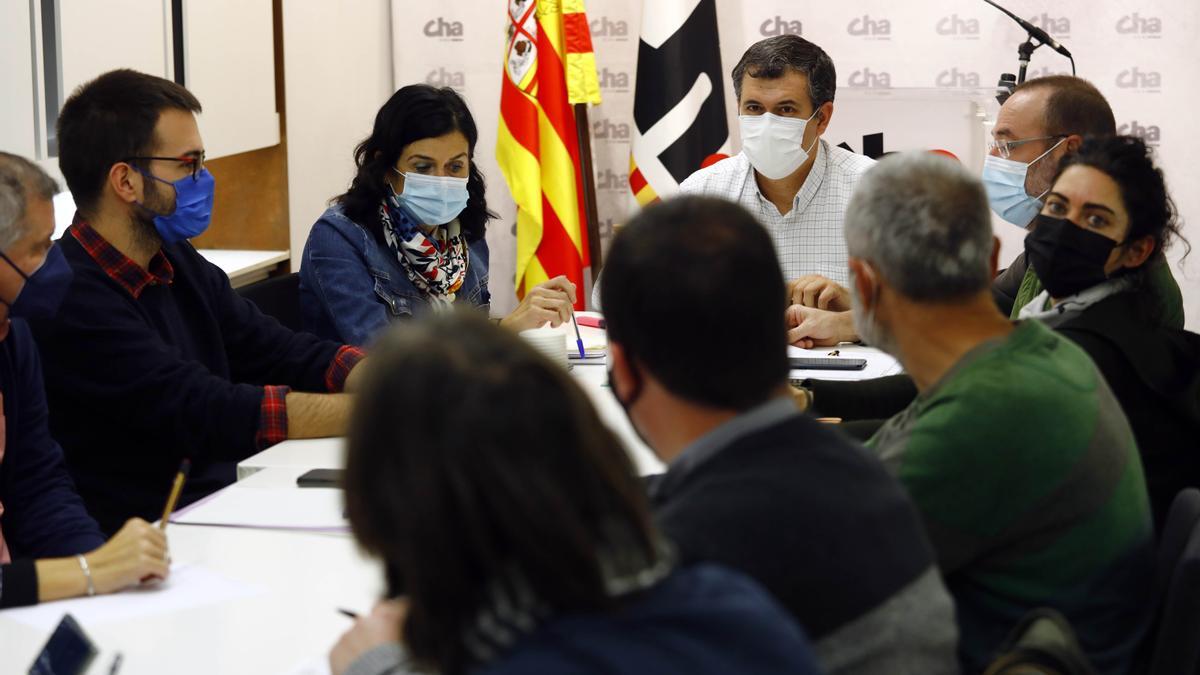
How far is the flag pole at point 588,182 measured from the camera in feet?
16.3

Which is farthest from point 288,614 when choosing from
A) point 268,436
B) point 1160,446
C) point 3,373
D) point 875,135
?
point 875,135

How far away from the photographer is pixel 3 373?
84.5 inches

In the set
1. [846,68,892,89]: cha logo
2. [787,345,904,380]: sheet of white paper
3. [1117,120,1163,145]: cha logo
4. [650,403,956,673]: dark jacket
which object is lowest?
[787,345,904,380]: sheet of white paper

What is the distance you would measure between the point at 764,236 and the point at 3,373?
146 cm

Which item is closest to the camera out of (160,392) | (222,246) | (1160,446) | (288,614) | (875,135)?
(288,614)

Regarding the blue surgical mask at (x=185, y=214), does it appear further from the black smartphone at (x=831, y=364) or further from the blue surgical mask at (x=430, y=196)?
the black smartphone at (x=831, y=364)

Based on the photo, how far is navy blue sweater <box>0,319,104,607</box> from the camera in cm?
215

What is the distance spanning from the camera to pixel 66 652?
151cm

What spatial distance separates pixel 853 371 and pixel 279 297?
1.51 metres

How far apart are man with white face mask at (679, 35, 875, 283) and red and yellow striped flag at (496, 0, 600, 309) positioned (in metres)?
1.11

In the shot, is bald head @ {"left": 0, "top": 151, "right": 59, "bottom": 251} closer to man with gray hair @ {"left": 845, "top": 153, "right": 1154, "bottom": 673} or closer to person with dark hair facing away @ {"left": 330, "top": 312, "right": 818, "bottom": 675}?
man with gray hair @ {"left": 845, "top": 153, "right": 1154, "bottom": 673}

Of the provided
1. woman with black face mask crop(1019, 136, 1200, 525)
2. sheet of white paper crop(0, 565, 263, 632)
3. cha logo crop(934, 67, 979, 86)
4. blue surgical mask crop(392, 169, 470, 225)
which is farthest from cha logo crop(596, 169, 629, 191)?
sheet of white paper crop(0, 565, 263, 632)

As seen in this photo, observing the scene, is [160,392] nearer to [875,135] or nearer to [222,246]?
[222,246]

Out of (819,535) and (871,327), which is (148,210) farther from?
(819,535)
